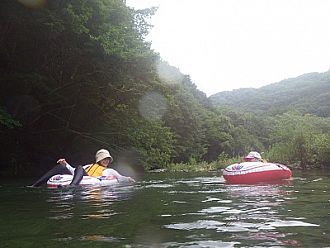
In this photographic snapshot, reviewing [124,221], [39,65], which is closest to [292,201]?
[124,221]

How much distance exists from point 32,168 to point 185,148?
1126 inches

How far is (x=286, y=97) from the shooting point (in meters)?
113

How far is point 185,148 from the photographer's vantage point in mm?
51438

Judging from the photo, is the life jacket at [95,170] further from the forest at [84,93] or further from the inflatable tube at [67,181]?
the forest at [84,93]

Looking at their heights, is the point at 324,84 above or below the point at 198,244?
above

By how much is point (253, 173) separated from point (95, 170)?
4.48 meters

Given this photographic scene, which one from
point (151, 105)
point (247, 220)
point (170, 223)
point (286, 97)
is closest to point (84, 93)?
point (151, 105)

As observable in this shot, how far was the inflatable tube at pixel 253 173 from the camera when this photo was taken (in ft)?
40.0

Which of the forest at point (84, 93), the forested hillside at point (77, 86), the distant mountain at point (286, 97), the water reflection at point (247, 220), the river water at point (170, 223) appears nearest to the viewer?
the river water at point (170, 223)

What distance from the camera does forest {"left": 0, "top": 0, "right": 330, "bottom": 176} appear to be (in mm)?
18438

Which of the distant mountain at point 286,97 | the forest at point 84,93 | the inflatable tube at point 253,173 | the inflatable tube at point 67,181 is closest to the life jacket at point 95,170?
the inflatable tube at point 67,181

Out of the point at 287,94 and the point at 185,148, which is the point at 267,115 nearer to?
the point at 287,94

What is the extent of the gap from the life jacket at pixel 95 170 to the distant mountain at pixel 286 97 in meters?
83.7

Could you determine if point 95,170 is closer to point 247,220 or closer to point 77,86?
point 247,220
